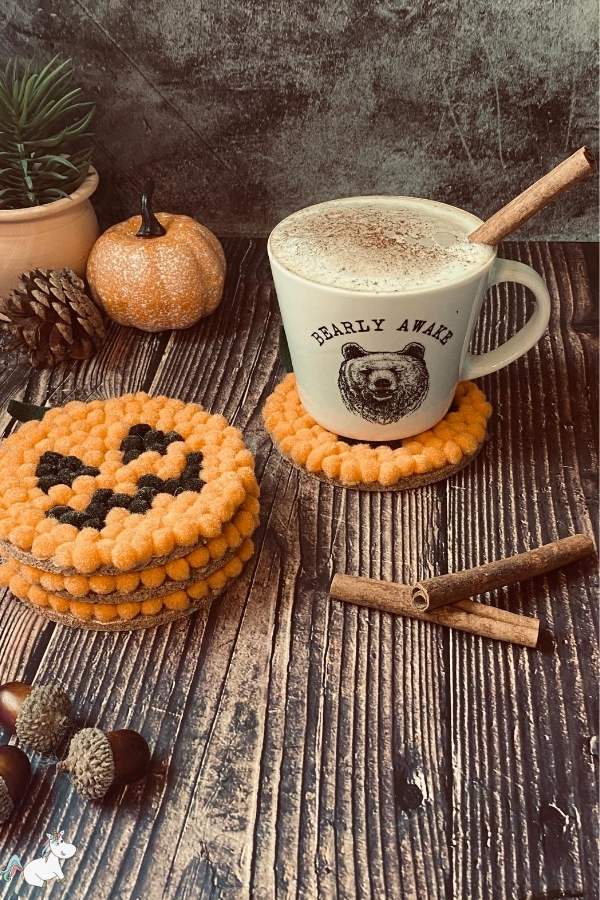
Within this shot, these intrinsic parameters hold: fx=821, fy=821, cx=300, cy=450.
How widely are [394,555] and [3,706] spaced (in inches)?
12.7

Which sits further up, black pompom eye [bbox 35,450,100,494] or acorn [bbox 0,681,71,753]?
black pompom eye [bbox 35,450,100,494]

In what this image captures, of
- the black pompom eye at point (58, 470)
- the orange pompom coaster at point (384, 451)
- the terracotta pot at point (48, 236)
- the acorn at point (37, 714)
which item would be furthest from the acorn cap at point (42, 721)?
the terracotta pot at point (48, 236)

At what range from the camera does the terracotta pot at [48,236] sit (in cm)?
93

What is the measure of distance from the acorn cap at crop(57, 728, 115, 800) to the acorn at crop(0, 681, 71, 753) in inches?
1.0

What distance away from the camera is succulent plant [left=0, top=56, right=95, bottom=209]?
914 millimetres

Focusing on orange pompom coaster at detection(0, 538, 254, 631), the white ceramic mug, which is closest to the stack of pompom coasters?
orange pompom coaster at detection(0, 538, 254, 631)

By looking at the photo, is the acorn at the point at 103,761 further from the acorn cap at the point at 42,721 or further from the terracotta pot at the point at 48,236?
the terracotta pot at the point at 48,236

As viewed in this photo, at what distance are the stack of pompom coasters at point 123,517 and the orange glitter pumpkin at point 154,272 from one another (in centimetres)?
25

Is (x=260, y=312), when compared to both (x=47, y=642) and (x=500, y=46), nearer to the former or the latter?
(x=500, y=46)

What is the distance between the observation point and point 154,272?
3.06 ft

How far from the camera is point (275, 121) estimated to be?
1.05 metres

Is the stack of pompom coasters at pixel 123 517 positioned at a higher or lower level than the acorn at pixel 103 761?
higher

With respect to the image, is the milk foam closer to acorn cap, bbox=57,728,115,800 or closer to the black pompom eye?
the black pompom eye

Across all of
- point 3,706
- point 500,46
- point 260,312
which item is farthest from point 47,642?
point 500,46
